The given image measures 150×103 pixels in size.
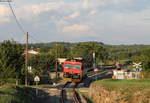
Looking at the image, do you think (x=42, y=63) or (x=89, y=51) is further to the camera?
(x=89, y=51)

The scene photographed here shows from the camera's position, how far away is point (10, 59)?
158 feet

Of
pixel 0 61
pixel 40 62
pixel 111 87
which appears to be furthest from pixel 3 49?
pixel 40 62

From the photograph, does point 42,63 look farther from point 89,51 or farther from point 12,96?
point 12,96

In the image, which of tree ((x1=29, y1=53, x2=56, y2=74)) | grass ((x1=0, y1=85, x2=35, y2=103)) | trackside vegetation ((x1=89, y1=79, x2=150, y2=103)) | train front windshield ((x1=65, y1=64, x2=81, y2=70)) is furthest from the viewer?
tree ((x1=29, y1=53, x2=56, y2=74))

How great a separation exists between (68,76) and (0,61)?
13426 millimetres

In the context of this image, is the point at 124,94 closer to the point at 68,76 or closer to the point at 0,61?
the point at 0,61

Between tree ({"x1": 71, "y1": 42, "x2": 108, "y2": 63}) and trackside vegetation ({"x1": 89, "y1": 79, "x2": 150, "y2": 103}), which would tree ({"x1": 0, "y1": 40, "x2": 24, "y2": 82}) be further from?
tree ({"x1": 71, "y1": 42, "x2": 108, "y2": 63})

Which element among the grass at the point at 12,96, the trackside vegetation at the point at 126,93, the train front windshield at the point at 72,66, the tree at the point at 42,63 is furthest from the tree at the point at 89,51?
the grass at the point at 12,96

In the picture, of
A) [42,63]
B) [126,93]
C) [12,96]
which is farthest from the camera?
[42,63]

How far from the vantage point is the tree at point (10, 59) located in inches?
1829

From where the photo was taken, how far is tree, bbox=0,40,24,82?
46.5 m

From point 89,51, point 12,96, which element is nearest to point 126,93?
point 12,96

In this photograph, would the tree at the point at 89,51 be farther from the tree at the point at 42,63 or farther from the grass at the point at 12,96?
the grass at the point at 12,96

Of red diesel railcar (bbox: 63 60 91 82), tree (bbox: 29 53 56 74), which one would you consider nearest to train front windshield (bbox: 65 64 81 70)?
red diesel railcar (bbox: 63 60 91 82)
